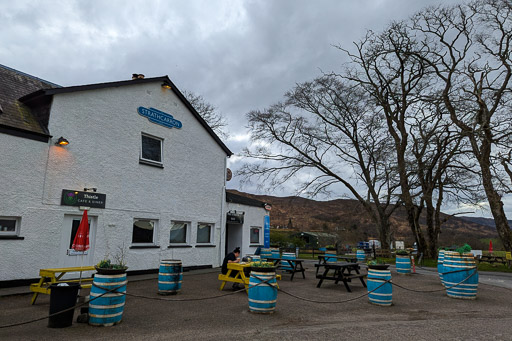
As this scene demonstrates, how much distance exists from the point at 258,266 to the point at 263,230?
1322 centimetres

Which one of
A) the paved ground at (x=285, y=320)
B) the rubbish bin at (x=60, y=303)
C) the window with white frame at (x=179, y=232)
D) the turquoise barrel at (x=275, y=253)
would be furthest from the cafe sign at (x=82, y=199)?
the turquoise barrel at (x=275, y=253)

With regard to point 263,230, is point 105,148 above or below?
above

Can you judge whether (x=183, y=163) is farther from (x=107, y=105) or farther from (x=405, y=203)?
(x=405, y=203)

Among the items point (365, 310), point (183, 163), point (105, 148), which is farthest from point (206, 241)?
point (365, 310)

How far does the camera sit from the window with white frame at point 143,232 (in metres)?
12.8

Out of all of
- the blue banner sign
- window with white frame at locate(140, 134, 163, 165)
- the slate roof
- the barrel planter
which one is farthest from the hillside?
the barrel planter

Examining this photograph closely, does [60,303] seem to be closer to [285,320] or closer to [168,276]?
[168,276]

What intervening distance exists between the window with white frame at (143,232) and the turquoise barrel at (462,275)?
10.3 m

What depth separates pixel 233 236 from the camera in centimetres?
1891

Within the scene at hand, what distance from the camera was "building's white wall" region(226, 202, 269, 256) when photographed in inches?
729

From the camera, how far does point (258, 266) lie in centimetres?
726

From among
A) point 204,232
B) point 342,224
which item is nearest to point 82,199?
point 204,232

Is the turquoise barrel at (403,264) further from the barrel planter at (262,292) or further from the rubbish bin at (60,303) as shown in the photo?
the rubbish bin at (60,303)

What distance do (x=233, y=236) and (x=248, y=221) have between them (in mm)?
1189
